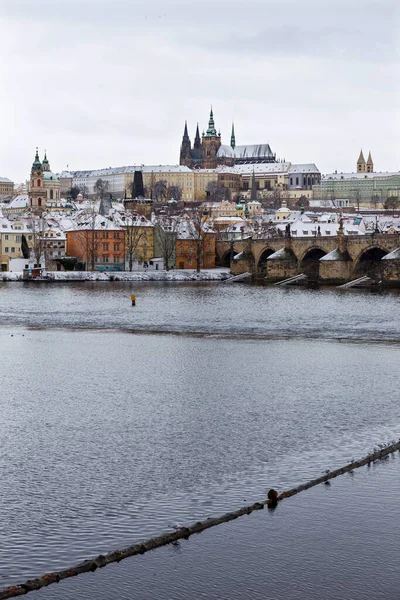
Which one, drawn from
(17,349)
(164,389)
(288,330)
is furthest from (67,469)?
(288,330)

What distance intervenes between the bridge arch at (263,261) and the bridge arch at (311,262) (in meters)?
6.26

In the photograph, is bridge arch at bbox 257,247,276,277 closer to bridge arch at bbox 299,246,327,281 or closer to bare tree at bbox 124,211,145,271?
bridge arch at bbox 299,246,327,281

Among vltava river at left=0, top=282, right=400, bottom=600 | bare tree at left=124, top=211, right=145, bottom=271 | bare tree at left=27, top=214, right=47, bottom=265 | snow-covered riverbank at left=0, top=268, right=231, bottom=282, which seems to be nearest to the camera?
vltava river at left=0, top=282, right=400, bottom=600

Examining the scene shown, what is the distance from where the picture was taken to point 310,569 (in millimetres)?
11984

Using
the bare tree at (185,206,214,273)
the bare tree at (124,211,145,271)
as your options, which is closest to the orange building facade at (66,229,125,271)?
the bare tree at (124,211,145,271)

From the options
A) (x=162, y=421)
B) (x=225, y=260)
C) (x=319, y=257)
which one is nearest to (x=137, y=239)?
(x=225, y=260)

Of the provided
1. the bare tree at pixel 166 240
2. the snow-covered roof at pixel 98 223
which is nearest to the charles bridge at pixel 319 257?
the bare tree at pixel 166 240

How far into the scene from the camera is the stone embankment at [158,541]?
1141cm

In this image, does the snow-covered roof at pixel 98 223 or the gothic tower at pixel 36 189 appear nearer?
the snow-covered roof at pixel 98 223

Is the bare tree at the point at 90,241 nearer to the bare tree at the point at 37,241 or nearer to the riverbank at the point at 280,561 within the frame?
the bare tree at the point at 37,241

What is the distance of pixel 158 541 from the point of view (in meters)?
12.7

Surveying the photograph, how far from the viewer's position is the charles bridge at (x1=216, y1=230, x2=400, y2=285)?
74875 mm

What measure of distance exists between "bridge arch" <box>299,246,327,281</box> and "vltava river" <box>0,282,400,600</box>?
4463 cm

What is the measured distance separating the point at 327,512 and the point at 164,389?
9782mm
